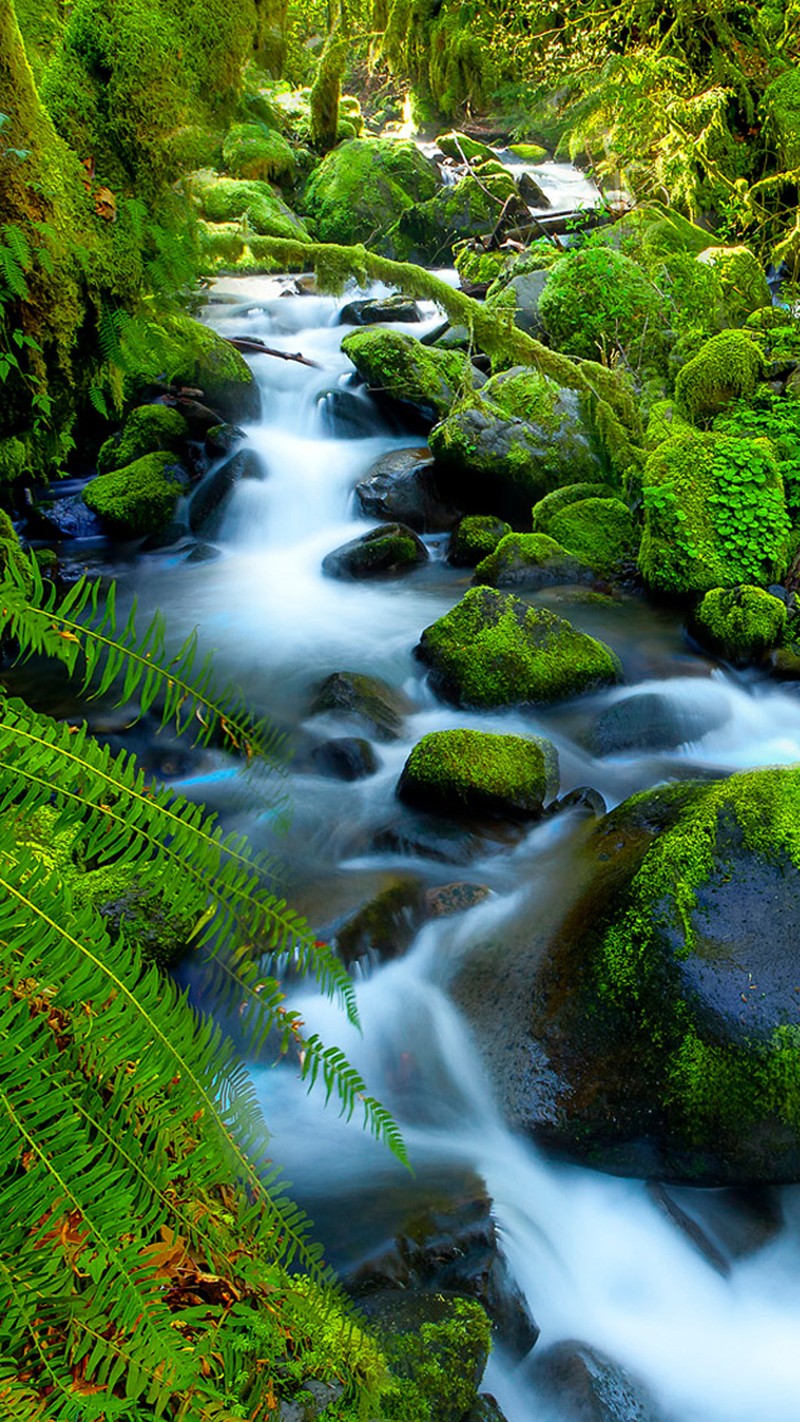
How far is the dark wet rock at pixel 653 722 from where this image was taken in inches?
211

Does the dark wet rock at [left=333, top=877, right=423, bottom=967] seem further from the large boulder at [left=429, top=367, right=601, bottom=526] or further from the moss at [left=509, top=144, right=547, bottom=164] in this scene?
the moss at [left=509, top=144, right=547, bottom=164]

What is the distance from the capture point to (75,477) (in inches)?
351

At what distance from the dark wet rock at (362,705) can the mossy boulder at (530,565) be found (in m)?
1.80

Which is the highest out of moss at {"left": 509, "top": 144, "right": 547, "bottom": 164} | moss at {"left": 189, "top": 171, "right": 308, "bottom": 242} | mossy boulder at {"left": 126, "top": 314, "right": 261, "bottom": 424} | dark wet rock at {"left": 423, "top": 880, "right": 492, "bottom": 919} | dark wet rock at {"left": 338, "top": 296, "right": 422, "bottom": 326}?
moss at {"left": 509, "top": 144, "right": 547, "bottom": 164}

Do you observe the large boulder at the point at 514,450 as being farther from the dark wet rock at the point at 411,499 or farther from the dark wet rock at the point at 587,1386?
the dark wet rock at the point at 587,1386

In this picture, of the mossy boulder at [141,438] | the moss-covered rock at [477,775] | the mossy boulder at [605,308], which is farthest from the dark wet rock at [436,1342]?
the mossy boulder at [605,308]

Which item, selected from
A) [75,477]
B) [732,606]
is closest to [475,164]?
[75,477]

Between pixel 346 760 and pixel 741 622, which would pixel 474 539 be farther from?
pixel 346 760

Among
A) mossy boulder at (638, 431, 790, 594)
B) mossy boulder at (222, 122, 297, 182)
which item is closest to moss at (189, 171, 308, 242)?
mossy boulder at (222, 122, 297, 182)

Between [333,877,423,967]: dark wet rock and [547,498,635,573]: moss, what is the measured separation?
13.9 feet

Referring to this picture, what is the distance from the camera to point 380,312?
1180 centimetres

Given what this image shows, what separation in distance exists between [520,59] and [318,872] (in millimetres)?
11318

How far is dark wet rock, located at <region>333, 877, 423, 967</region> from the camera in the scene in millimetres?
3740

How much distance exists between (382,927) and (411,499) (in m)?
5.55
